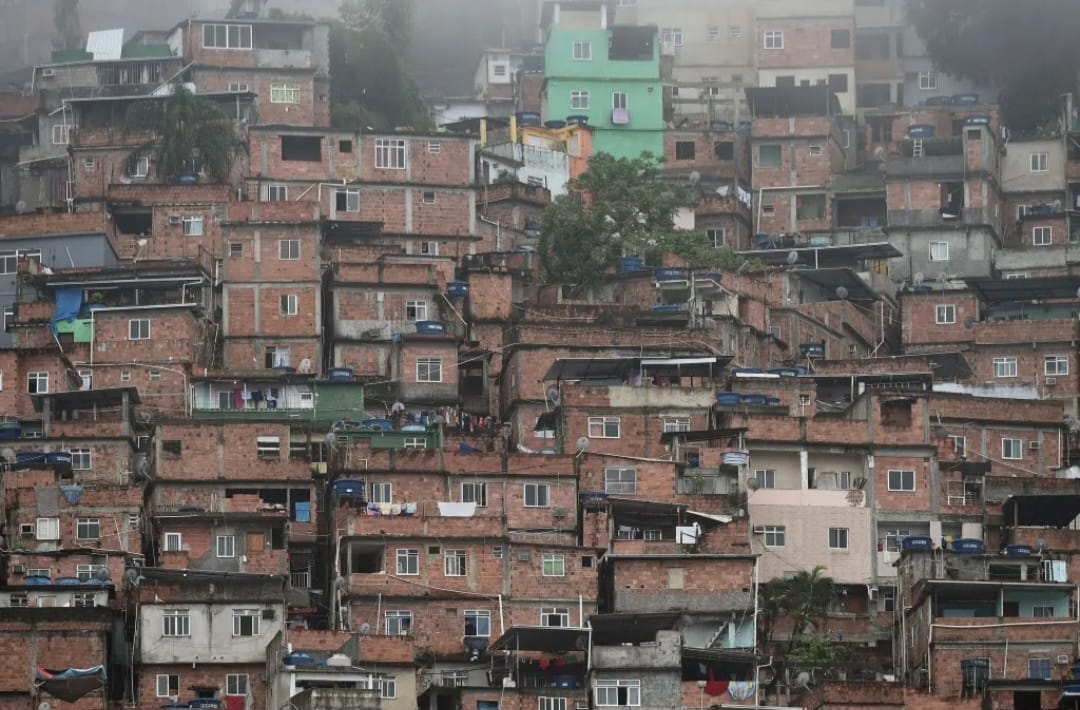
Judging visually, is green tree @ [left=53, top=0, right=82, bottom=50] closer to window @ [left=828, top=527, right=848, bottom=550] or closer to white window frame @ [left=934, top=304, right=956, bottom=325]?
white window frame @ [left=934, top=304, right=956, bottom=325]

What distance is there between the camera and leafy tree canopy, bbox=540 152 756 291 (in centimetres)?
8781

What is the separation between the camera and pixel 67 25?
117 meters

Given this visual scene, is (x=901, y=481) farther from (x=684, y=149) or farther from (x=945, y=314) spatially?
(x=684, y=149)

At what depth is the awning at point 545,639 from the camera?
64750 mm

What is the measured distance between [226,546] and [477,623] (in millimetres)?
6705

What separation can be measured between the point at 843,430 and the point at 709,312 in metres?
11.0

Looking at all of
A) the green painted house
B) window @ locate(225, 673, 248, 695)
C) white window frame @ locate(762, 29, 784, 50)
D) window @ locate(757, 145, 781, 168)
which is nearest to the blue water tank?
window @ locate(225, 673, 248, 695)

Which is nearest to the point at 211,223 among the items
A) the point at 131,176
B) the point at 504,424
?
the point at 131,176

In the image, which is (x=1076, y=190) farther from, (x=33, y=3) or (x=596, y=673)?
(x=33, y=3)

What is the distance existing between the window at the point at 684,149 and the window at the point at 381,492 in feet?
115

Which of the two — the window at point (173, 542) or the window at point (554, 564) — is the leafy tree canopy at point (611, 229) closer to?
the window at point (554, 564)

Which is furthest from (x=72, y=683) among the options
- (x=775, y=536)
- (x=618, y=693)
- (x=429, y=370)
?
(x=429, y=370)

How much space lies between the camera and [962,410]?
7938 cm

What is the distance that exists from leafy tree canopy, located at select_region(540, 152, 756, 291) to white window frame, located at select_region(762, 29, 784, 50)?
1951cm
